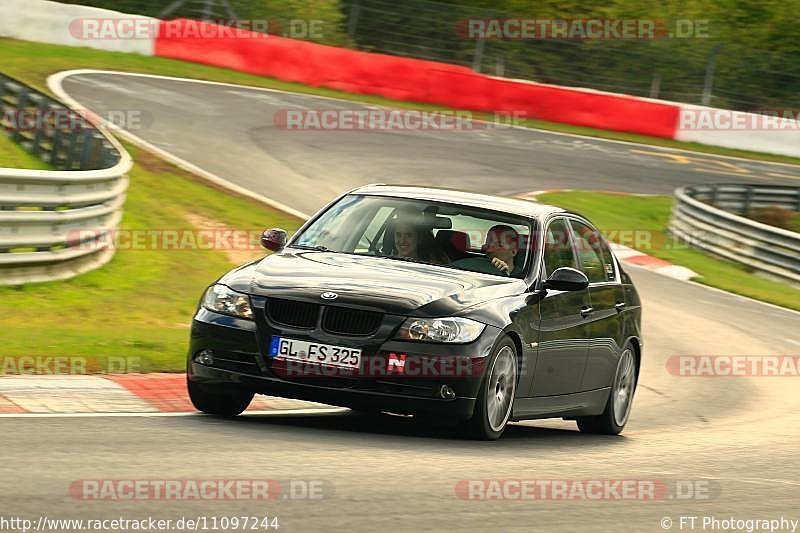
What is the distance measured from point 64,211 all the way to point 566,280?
700 centimetres

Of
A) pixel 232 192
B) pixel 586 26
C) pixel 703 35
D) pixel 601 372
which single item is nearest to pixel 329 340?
pixel 601 372

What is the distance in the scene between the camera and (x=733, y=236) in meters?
26.3

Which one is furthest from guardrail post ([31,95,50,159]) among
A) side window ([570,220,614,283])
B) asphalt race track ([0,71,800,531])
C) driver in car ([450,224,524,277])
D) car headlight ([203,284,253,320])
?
car headlight ([203,284,253,320])

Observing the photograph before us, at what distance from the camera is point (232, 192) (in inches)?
878

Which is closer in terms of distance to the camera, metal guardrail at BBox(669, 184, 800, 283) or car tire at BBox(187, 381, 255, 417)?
car tire at BBox(187, 381, 255, 417)

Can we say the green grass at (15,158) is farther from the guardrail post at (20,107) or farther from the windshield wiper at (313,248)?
the windshield wiper at (313,248)

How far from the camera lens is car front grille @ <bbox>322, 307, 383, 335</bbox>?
849 cm

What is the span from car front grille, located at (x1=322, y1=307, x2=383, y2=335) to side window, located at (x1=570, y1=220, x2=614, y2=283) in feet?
7.93

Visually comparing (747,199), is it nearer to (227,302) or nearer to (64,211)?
(64,211)

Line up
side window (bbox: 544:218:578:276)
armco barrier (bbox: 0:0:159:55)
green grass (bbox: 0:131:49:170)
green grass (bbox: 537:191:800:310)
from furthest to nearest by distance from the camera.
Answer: armco barrier (bbox: 0:0:159:55), green grass (bbox: 537:191:800:310), green grass (bbox: 0:131:49:170), side window (bbox: 544:218:578:276)

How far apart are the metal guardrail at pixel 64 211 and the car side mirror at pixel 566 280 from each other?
249 inches

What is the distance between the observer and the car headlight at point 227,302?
342 inches

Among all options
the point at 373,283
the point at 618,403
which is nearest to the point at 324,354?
the point at 373,283

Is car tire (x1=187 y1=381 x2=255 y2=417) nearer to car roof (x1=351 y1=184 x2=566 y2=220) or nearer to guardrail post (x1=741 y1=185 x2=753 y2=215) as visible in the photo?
car roof (x1=351 y1=184 x2=566 y2=220)
